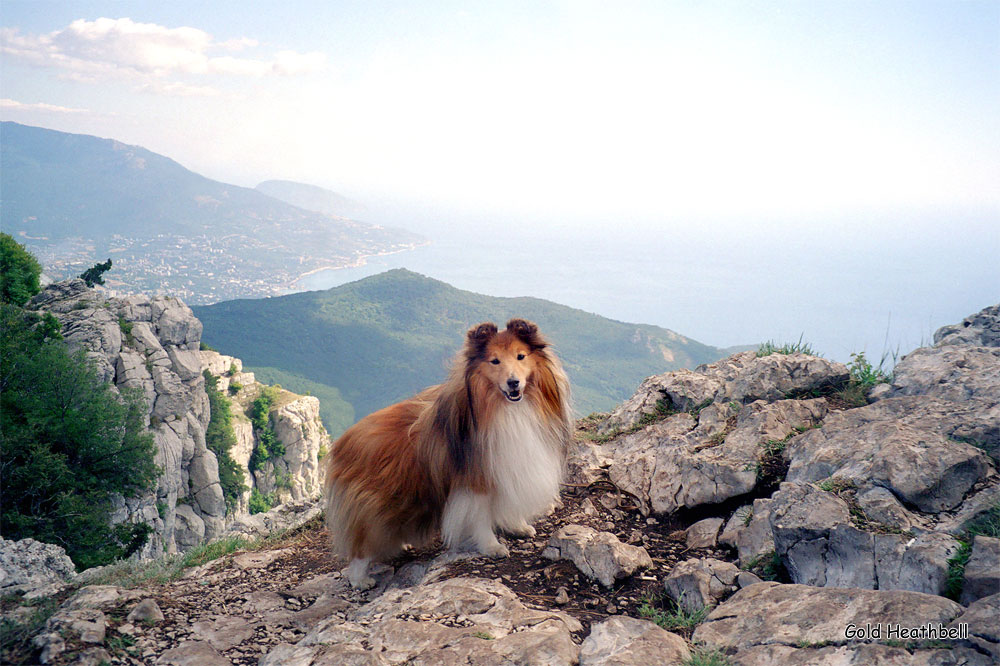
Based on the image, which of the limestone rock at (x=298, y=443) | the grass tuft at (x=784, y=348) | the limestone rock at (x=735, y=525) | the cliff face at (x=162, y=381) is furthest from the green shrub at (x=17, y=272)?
→ the limestone rock at (x=735, y=525)

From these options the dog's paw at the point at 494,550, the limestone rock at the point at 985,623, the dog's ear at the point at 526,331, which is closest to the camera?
the limestone rock at the point at 985,623

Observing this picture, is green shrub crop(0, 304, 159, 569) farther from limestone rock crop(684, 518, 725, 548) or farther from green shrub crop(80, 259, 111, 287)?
limestone rock crop(684, 518, 725, 548)

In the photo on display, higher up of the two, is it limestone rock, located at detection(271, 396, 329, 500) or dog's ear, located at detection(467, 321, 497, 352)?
dog's ear, located at detection(467, 321, 497, 352)

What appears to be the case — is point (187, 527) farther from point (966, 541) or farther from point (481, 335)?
point (966, 541)

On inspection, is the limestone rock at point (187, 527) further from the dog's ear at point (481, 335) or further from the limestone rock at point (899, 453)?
the limestone rock at point (899, 453)

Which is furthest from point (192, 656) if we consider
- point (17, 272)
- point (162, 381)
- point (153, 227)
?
point (153, 227)

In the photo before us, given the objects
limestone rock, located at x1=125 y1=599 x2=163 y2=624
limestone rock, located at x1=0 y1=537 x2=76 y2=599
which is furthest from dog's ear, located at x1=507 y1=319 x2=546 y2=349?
limestone rock, located at x1=0 y1=537 x2=76 y2=599
